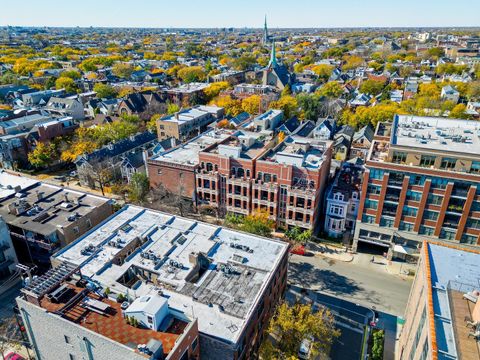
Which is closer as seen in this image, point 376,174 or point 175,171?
point 376,174

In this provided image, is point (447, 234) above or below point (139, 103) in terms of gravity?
below

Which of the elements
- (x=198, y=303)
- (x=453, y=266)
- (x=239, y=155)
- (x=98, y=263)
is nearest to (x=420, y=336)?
(x=453, y=266)

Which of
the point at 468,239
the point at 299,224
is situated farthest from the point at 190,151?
the point at 468,239

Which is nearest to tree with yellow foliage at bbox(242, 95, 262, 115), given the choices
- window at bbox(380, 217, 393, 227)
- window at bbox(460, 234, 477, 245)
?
window at bbox(380, 217, 393, 227)

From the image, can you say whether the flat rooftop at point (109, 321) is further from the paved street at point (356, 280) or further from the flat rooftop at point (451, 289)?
the paved street at point (356, 280)

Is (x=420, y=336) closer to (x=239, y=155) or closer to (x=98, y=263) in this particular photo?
(x=98, y=263)

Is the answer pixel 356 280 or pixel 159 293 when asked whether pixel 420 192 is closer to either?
pixel 356 280
